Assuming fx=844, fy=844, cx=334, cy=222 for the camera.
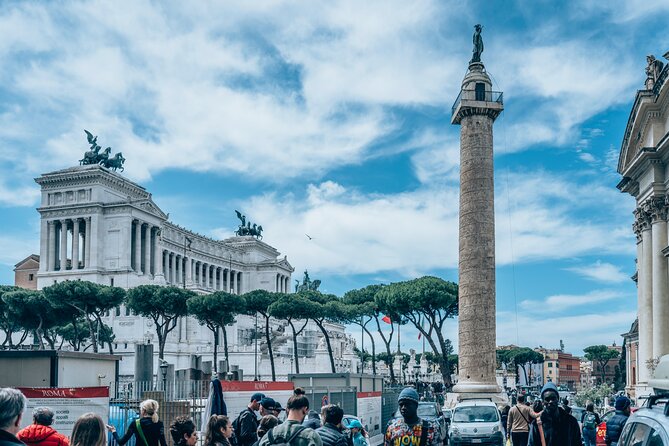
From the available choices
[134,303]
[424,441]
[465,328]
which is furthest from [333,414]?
[134,303]

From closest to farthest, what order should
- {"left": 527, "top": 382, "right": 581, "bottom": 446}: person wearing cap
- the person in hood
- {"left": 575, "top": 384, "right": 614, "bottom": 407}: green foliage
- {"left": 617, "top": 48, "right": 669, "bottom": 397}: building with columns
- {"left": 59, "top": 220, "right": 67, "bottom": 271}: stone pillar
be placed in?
the person in hood
{"left": 527, "top": 382, "right": 581, "bottom": 446}: person wearing cap
{"left": 617, "top": 48, "right": 669, "bottom": 397}: building with columns
{"left": 575, "top": 384, "right": 614, "bottom": 407}: green foliage
{"left": 59, "top": 220, "right": 67, "bottom": 271}: stone pillar

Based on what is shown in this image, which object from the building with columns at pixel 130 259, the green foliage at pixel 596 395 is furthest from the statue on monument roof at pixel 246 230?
the green foliage at pixel 596 395

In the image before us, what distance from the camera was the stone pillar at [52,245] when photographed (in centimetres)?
9125

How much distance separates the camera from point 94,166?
Answer: 8944cm

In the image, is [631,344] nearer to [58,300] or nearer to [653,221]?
[653,221]

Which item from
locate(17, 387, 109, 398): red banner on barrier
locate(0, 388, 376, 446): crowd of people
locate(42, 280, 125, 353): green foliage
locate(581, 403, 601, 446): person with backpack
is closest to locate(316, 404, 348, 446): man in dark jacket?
locate(0, 388, 376, 446): crowd of people

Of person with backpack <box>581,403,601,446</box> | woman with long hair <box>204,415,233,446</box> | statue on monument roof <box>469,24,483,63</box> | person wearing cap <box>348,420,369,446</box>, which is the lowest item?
person with backpack <box>581,403,601,446</box>

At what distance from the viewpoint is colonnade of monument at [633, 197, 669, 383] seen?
94.5 feet

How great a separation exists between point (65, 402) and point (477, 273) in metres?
26.2

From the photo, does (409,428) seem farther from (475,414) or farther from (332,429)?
(475,414)

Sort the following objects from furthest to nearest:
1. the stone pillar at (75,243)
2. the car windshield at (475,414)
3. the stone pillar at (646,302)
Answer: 1. the stone pillar at (75,243)
2. the stone pillar at (646,302)
3. the car windshield at (475,414)

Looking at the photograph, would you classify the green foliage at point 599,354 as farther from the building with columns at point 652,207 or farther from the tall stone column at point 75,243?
the building with columns at point 652,207

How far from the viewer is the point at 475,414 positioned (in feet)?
70.7

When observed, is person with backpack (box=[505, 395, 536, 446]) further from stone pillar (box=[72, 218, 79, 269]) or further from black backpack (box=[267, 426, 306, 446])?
stone pillar (box=[72, 218, 79, 269])
